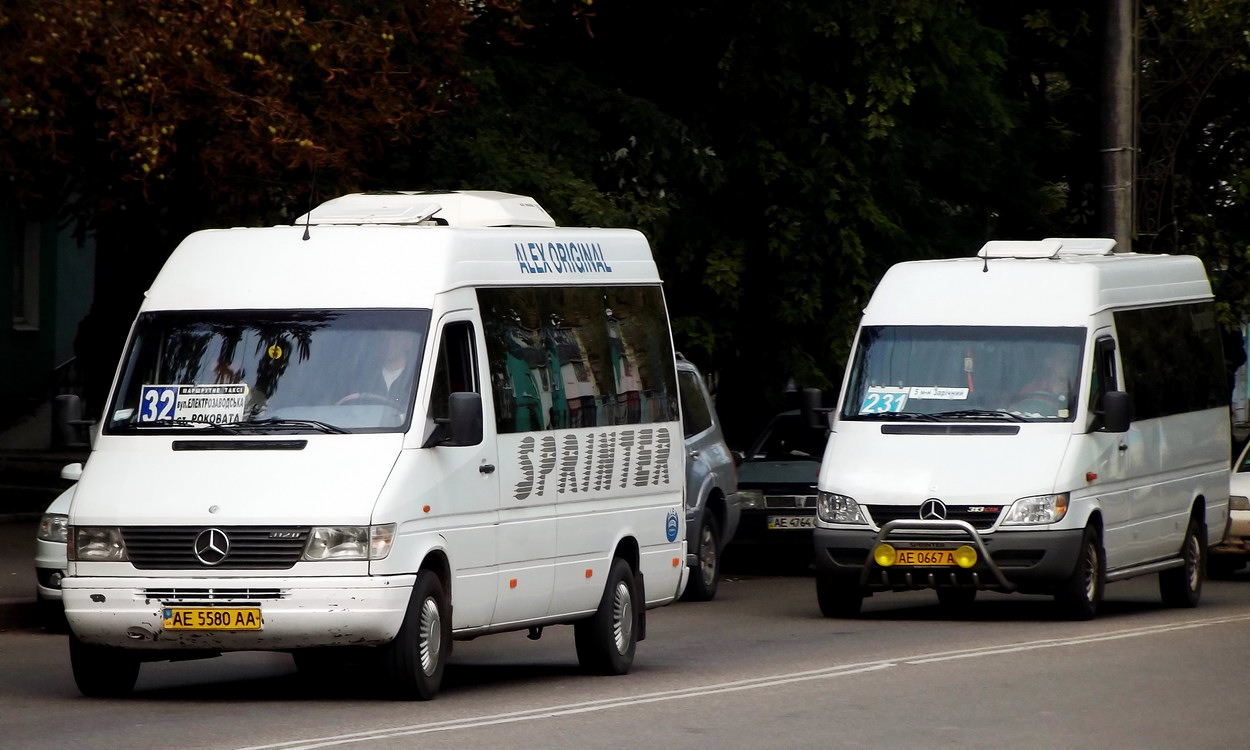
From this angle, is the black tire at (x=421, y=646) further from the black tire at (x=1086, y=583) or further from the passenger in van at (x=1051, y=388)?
the passenger in van at (x=1051, y=388)

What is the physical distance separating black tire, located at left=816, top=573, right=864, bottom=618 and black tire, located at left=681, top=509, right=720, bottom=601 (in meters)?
2.62

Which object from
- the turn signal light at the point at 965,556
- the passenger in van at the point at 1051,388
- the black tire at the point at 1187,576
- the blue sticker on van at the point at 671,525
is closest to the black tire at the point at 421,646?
the blue sticker on van at the point at 671,525

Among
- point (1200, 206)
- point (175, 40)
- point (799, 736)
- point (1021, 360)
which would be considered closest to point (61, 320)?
point (1200, 206)

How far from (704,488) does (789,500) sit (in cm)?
244

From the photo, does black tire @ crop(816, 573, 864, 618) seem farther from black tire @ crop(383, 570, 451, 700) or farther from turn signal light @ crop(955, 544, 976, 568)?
black tire @ crop(383, 570, 451, 700)

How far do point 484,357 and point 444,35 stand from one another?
890 cm

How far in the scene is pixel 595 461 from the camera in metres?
13.3

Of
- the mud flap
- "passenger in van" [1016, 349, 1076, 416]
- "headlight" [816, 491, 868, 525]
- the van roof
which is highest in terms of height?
the van roof

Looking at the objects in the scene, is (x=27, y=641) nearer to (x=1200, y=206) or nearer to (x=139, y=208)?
(x=139, y=208)

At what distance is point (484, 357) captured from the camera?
12328 millimetres

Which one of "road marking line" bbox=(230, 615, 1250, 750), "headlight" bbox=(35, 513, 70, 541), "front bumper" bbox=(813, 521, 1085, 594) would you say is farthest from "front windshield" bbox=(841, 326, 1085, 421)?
"headlight" bbox=(35, 513, 70, 541)

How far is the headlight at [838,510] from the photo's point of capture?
55.2ft

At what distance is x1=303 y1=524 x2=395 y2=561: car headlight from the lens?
10938 millimetres

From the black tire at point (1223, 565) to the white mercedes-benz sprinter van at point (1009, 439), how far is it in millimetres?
4117
